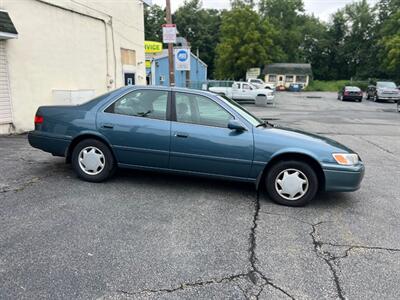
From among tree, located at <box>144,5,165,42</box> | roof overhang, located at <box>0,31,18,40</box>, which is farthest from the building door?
tree, located at <box>144,5,165,42</box>

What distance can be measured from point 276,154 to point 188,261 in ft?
6.75

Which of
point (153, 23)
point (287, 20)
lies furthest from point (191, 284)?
point (287, 20)

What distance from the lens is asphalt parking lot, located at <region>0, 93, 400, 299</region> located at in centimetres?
288

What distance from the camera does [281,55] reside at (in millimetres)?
67125

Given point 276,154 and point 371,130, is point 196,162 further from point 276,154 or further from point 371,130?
point 371,130

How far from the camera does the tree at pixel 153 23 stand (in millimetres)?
62875

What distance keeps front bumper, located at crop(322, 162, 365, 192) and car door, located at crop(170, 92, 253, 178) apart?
1026mm

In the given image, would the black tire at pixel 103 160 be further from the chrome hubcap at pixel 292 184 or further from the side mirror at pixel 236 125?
the chrome hubcap at pixel 292 184

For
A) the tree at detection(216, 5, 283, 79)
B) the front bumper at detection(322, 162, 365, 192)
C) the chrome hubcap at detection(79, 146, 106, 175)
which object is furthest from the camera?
the tree at detection(216, 5, 283, 79)

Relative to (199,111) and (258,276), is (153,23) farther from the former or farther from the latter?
(258,276)

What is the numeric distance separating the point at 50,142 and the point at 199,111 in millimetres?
2333

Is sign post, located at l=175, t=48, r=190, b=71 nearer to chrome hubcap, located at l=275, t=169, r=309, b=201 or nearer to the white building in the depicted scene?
the white building

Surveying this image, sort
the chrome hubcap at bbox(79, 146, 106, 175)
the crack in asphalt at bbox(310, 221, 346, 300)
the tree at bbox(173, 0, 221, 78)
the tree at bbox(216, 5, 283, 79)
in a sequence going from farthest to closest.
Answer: the tree at bbox(173, 0, 221, 78) → the tree at bbox(216, 5, 283, 79) → the chrome hubcap at bbox(79, 146, 106, 175) → the crack in asphalt at bbox(310, 221, 346, 300)

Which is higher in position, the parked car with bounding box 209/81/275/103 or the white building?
the white building
